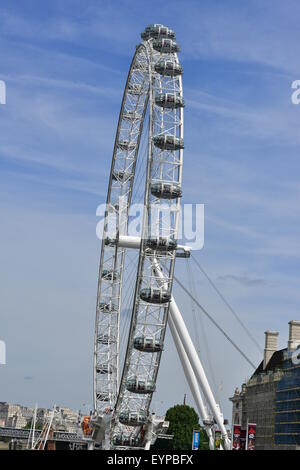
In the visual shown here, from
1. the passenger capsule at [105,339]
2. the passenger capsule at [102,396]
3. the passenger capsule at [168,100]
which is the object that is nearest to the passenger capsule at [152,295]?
the passenger capsule at [168,100]

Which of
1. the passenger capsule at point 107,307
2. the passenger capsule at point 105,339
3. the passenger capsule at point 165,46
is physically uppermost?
the passenger capsule at point 165,46

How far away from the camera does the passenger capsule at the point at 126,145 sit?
3686 inches

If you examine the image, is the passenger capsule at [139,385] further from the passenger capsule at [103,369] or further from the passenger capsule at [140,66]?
the passenger capsule at [140,66]

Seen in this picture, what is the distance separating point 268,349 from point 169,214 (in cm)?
7225

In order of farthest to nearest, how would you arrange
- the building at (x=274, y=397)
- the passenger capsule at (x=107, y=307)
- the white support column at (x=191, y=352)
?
the building at (x=274, y=397) → the passenger capsule at (x=107, y=307) → the white support column at (x=191, y=352)

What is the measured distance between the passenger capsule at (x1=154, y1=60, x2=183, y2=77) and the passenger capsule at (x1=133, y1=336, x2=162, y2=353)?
21603mm

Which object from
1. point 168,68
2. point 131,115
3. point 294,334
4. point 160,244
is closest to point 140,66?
point 131,115

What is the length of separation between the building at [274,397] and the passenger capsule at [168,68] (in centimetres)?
4451

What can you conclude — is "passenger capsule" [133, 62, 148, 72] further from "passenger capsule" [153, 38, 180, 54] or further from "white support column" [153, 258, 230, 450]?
"white support column" [153, 258, 230, 450]

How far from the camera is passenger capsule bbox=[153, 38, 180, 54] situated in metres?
83.5

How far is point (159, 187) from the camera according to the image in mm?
78375

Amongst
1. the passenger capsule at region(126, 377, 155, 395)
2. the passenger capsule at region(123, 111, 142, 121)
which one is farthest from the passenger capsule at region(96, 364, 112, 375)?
the passenger capsule at region(123, 111, 142, 121)
